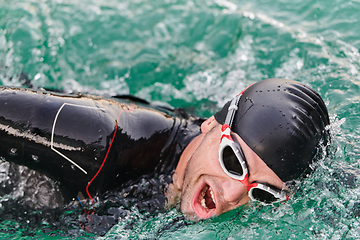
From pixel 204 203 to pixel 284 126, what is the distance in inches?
45.6

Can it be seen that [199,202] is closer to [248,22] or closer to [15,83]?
[15,83]

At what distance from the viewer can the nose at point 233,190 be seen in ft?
8.90

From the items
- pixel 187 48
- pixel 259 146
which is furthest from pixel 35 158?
pixel 187 48

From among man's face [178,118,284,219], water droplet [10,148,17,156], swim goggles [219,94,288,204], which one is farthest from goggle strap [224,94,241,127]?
water droplet [10,148,17,156]

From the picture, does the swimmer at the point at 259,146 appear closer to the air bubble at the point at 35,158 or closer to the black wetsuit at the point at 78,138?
the black wetsuit at the point at 78,138

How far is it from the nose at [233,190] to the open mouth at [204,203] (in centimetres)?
15

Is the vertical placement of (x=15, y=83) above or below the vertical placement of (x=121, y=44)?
below

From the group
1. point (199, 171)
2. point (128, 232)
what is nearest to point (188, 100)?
point (199, 171)

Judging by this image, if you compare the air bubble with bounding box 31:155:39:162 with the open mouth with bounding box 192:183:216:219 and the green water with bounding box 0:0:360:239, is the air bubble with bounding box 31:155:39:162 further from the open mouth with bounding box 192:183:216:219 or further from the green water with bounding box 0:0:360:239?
the green water with bounding box 0:0:360:239

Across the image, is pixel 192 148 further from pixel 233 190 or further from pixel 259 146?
pixel 259 146

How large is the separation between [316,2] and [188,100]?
361 cm

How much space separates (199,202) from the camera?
9.69ft

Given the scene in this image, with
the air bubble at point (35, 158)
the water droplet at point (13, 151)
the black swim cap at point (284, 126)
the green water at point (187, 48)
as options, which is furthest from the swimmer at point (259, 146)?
the water droplet at point (13, 151)

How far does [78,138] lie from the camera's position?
237 centimetres
